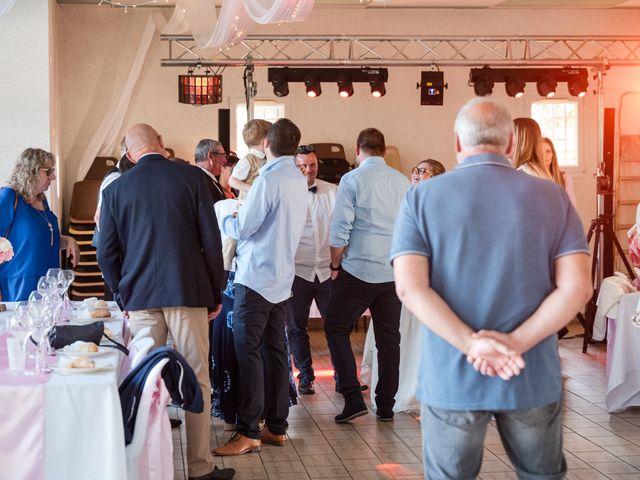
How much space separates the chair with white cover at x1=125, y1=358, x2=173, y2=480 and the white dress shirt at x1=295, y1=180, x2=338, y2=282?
3.12 meters

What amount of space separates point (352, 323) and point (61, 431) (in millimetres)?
2770

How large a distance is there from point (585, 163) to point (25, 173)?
8.34 meters

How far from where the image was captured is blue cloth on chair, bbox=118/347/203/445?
3.44 metres

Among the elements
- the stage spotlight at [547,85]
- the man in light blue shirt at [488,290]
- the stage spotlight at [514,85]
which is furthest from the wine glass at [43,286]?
the stage spotlight at [547,85]

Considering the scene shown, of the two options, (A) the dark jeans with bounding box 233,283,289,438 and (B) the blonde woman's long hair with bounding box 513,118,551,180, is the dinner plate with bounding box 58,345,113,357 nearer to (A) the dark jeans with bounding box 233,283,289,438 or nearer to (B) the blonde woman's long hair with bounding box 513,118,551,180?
(A) the dark jeans with bounding box 233,283,289,438

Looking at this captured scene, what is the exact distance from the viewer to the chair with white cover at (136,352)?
3645mm

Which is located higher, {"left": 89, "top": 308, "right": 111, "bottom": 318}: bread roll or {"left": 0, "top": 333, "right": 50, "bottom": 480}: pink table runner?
{"left": 89, "top": 308, "right": 111, "bottom": 318}: bread roll

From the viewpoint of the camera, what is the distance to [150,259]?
445cm

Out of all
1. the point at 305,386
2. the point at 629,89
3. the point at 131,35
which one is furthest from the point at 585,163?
the point at 305,386

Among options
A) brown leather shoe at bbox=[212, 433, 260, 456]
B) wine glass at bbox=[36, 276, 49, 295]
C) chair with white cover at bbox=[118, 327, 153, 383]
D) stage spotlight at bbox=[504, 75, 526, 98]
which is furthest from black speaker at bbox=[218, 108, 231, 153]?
chair with white cover at bbox=[118, 327, 153, 383]

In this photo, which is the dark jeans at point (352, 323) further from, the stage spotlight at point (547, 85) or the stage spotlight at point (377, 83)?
the stage spotlight at point (547, 85)

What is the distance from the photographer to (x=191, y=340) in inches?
177

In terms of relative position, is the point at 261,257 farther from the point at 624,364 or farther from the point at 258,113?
the point at 258,113

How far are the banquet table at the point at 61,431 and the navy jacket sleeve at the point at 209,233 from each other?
50.7 inches
